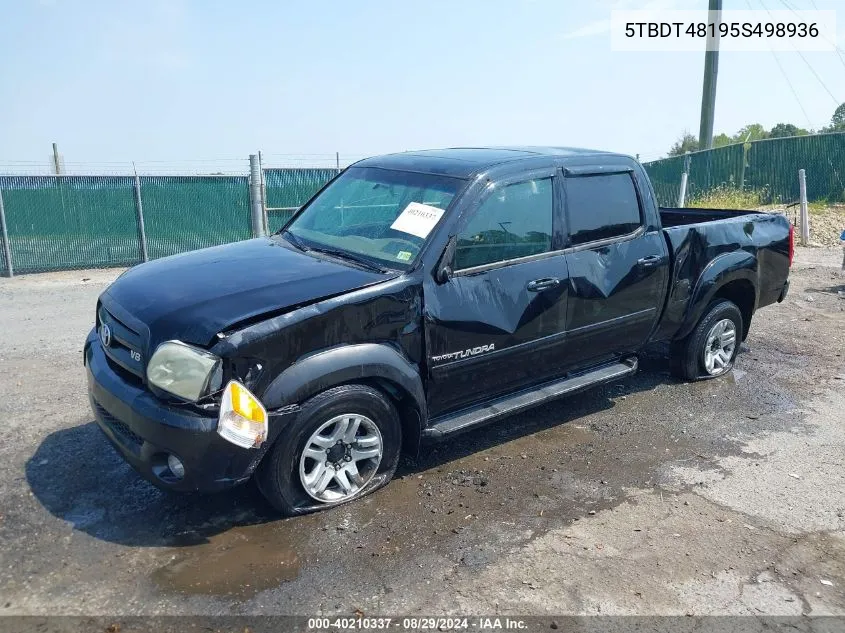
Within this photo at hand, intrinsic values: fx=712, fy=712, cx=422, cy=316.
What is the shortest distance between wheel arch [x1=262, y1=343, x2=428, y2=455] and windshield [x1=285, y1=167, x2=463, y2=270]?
1.91 ft

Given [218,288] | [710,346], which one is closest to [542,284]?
[218,288]

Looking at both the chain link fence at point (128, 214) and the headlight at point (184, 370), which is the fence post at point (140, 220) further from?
the headlight at point (184, 370)

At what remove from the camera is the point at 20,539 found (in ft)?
11.9

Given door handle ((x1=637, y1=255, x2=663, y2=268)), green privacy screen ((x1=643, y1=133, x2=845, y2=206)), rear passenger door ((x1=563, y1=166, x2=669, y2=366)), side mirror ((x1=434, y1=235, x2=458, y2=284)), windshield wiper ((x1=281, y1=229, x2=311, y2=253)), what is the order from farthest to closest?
green privacy screen ((x1=643, y1=133, x2=845, y2=206)) < door handle ((x1=637, y1=255, x2=663, y2=268)) < rear passenger door ((x1=563, y1=166, x2=669, y2=366)) < windshield wiper ((x1=281, y1=229, x2=311, y2=253)) < side mirror ((x1=434, y1=235, x2=458, y2=284))

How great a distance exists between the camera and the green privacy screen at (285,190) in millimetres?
13617

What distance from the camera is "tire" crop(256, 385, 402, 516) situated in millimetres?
3617

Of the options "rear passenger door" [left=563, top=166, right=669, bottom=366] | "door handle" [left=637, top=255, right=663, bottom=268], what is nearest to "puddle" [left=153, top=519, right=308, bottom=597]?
"rear passenger door" [left=563, top=166, right=669, bottom=366]

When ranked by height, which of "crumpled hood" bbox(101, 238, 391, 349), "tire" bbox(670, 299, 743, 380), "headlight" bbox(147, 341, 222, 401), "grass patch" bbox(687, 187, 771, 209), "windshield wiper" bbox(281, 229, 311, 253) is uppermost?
"windshield wiper" bbox(281, 229, 311, 253)

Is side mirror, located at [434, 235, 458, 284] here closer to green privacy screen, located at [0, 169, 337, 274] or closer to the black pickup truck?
the black pickup truck

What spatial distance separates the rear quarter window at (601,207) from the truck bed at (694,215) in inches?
55.0

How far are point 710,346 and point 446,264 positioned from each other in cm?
313

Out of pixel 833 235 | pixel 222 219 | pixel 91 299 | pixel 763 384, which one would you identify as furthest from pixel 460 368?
pixel 833 235

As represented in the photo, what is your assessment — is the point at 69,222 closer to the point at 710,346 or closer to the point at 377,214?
the point at 377,214

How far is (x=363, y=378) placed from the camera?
381 cm
